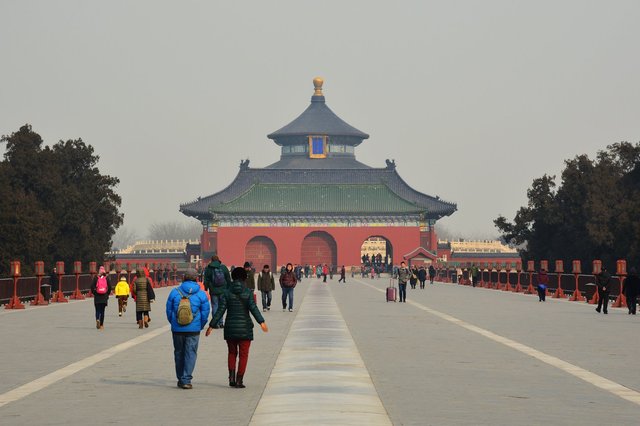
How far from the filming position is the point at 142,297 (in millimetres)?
28391

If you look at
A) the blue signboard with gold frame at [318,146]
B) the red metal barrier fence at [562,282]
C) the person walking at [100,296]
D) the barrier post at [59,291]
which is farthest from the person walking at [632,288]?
the blue signboard with gold frame at [318,146]

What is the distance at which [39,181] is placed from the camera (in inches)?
2317

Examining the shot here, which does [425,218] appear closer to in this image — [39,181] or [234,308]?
[39,181]

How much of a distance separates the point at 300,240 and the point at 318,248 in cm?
231

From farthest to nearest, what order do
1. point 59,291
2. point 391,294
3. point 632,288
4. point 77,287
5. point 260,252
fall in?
point 260,252 → point 77,287 → point 59,291 → point 391,294 → point 632,288

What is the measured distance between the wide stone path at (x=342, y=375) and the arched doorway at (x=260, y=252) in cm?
8332

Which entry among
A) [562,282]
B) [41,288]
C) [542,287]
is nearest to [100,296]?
[41,288]

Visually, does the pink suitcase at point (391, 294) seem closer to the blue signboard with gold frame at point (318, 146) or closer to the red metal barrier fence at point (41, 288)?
the red metal barrier fence at point (41, 288)

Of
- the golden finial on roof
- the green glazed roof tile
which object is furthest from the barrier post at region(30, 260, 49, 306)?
the golden finial on roof

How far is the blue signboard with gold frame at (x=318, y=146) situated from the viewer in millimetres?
127938

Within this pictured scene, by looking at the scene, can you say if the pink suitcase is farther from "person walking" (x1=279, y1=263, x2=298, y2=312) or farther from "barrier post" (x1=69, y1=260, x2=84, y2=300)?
"barrier post" (x1=69, y1=260, x2=84, y2=300)

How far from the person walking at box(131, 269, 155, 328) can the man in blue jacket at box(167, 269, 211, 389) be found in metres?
12.9

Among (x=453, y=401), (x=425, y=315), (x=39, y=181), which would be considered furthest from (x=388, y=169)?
(x=453, y=401)

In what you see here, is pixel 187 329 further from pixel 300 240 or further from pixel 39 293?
pixel 300 240
